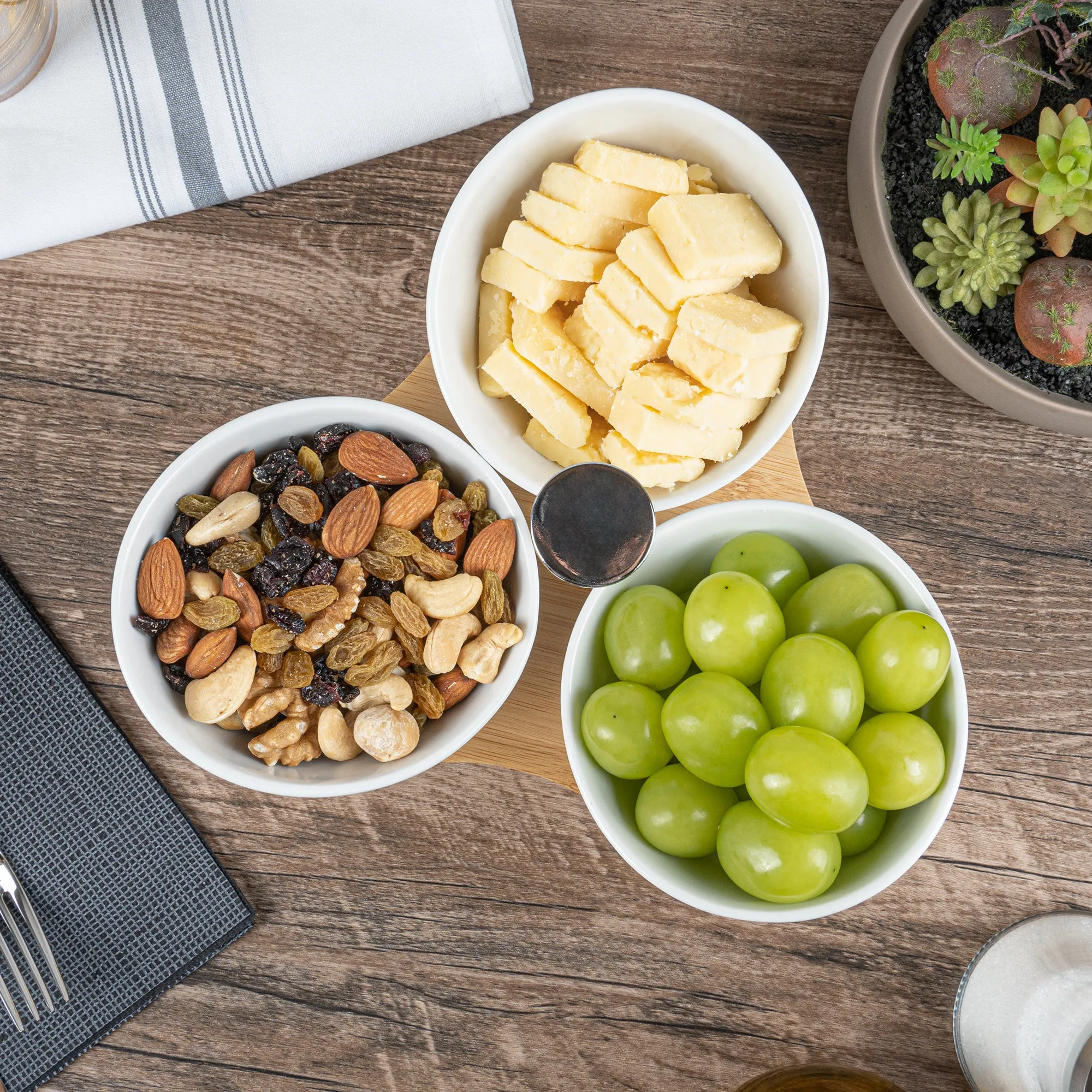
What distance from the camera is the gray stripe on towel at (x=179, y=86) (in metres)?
0.86

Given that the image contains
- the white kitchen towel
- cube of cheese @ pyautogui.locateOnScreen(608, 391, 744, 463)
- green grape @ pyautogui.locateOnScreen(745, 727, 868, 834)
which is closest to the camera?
green grape @ pyautogui.locateOnScreen(745, 727, 868, 834)

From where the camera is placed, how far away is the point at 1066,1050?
0.85m

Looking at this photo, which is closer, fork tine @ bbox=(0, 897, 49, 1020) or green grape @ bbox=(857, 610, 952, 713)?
green grape @ bbox=(857, 610, 952, 713)

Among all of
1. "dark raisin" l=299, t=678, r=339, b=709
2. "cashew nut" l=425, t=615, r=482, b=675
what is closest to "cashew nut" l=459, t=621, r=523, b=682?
"cashew nut" l=425, t=615, r=482, b=675

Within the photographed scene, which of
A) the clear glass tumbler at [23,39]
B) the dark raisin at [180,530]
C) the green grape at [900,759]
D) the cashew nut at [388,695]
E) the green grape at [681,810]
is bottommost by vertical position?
the green grape at [681,810]

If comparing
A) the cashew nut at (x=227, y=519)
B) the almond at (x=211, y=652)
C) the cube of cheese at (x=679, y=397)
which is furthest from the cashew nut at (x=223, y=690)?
the cube of cheese at (x=679, y=397)

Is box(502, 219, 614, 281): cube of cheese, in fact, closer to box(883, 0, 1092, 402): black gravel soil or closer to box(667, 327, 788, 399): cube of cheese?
box(667, 327, 788, 399): cube of cheese

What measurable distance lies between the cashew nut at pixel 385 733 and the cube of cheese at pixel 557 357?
33 centimetres

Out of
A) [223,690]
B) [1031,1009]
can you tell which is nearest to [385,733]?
[223,690]

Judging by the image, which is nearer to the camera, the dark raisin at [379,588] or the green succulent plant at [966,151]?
the green succulent plant at [966,151]

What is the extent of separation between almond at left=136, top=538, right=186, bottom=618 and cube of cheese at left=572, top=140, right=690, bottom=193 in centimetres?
50

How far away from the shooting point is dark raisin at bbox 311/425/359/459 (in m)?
0.79

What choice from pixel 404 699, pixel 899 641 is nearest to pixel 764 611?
pixel 899 641

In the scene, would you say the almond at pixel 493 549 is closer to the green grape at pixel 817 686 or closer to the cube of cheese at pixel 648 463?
the cube of cheese at pixel 648 463
